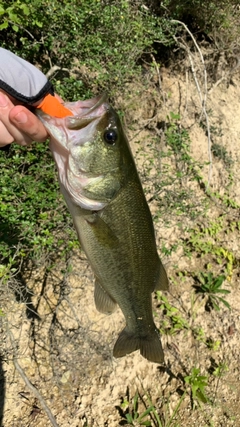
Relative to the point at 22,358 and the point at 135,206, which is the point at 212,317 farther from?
the point at 135,206

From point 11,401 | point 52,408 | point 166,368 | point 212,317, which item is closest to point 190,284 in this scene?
point 212,317

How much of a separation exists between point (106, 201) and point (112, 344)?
2.25m

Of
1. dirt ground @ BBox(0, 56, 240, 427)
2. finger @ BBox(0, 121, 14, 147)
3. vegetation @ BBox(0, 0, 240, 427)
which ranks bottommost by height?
dirt ground @ BBox(0, 56, 240, 427)

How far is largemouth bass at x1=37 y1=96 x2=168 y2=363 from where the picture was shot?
1542 millimetres

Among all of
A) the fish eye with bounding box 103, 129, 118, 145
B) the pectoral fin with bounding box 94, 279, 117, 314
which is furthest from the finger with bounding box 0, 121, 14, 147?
the pectoral fin with bounding box 94, 279, 117, 314

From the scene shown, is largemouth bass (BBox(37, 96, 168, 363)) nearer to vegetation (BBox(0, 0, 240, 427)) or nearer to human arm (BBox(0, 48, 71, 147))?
human arm (BBox(0, 48, 71, 147))

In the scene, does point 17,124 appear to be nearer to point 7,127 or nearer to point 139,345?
point 7,127

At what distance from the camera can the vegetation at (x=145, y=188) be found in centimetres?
280

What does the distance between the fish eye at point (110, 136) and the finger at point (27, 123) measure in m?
0.29

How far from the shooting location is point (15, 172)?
2.79 m

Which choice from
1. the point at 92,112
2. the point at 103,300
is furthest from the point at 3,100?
the point at 103,300

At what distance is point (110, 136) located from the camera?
1.57 meters

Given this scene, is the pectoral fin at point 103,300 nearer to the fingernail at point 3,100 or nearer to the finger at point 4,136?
the finger at point 4,136

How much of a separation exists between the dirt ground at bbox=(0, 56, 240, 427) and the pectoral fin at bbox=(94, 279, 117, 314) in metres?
0.66
